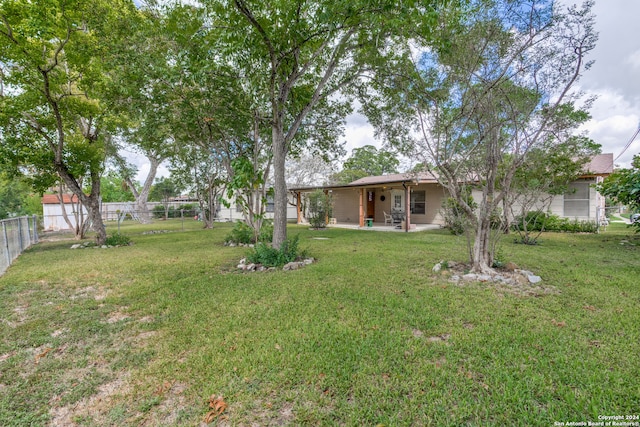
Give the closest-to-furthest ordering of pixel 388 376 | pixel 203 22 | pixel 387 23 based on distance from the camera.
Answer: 1. pixel 388 376
2. pixel 387 23
3. pixel 203 22

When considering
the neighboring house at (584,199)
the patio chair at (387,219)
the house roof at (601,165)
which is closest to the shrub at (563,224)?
the neighboring house at (584,199)

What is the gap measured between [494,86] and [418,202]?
11.2 m

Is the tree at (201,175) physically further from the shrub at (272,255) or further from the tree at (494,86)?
the tree at (494,86)

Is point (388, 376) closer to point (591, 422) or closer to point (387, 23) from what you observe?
point (591, 422)

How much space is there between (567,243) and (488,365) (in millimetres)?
8945

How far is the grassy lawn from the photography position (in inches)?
77.2

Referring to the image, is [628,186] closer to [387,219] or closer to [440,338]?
[440,338]

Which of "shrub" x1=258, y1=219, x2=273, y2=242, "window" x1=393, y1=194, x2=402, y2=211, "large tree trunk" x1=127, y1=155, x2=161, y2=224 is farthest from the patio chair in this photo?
"large tree trunk" x1=127, y1=155, x2=161, y2=224

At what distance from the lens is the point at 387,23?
4.35 m

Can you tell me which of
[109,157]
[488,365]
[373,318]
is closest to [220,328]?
[373,318]

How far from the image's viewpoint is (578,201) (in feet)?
37.8

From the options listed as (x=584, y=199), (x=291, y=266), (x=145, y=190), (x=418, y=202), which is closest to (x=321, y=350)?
(x=291, y=266)

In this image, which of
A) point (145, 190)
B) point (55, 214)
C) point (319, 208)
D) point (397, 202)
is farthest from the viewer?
point (145, 190)

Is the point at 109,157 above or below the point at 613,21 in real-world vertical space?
below
